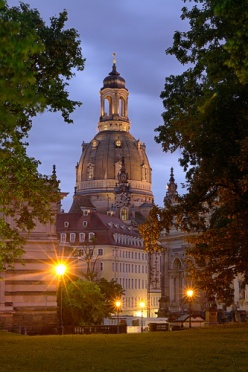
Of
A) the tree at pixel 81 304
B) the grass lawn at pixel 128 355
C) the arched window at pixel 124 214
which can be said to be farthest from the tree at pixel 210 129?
the arched window at pixel 124 214

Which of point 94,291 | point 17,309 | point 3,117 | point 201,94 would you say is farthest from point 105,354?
point 94,291

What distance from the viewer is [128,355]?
22594 mm

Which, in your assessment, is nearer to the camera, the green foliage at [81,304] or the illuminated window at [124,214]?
the green foliage at [81,304]

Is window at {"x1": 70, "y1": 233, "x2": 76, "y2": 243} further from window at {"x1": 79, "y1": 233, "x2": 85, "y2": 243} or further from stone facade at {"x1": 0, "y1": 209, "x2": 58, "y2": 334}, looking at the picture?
stone facade at {"x1": 0, "y1": 209, "x2": 58, "y2": 334}

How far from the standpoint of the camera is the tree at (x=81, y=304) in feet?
176

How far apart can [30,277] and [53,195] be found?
16603mm

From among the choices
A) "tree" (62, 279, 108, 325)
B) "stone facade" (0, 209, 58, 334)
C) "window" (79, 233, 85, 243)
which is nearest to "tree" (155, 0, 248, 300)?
"stone facade" (0, 209, 58, 334)

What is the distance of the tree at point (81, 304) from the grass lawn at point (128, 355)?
77.7 feet

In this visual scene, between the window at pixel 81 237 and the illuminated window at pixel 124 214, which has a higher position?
the illuminated window at pixel 124 214

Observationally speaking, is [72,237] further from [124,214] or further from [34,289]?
[34,289]

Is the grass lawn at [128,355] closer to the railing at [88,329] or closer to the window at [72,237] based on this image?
the railing at [88,329]

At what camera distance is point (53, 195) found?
101 ft

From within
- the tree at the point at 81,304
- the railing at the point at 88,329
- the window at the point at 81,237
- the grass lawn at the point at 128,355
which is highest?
the window at the point at 81,237

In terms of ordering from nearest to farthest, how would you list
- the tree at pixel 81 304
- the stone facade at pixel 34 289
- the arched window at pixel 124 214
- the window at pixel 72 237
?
the stone facade at pixel 34 289 → the tree at pixel 81 304 → the window at pixel 72 237 → the arched window at pixel 124 214
